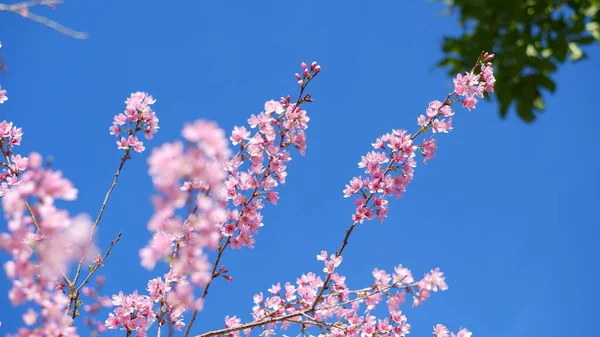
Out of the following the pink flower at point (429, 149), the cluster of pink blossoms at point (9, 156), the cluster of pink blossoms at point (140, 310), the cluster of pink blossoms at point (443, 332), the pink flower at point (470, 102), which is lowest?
the cluster of pink blossoms at point (443, 332)

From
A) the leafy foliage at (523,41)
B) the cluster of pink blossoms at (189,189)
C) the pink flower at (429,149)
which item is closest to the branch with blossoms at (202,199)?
the cluster of pink blossoms at (189,189)

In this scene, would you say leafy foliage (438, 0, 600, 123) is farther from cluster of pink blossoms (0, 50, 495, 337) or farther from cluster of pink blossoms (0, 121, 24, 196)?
cluster of pink blossoms (0, 121, 24, 196)

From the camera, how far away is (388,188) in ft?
8.43

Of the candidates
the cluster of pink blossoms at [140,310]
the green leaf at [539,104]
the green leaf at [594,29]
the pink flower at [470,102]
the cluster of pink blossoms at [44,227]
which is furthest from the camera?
the green leaf at [539,104]

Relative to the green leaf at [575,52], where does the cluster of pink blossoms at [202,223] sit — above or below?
below

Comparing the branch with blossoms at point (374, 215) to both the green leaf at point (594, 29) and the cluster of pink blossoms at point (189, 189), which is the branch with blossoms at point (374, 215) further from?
the green leaf at point (594, 29)

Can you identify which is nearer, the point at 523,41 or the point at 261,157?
the point at 261,157

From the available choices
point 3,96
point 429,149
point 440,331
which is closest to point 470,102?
point 429,149

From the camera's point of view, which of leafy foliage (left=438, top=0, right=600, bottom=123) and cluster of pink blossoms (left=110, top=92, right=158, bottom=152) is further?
leafy foliage (left=438, top=0, right=600, bottom=123)

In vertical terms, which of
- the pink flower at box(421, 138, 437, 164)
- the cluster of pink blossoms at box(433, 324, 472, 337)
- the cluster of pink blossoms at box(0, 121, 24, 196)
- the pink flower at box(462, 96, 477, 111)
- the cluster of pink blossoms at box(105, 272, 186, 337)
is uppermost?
the cluster of pink blossoms at box(0, 121, 24, 196)

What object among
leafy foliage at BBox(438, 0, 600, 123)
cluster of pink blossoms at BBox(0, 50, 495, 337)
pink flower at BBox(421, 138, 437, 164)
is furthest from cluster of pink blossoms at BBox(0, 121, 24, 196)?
leafy foliage at BBox(438, 0, 600, 123)

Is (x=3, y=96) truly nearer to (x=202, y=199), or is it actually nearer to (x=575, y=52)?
(x=202, y=199)

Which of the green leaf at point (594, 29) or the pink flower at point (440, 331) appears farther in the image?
the green leaf at point (594, 29)

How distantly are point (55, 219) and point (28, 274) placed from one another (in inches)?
10.9
